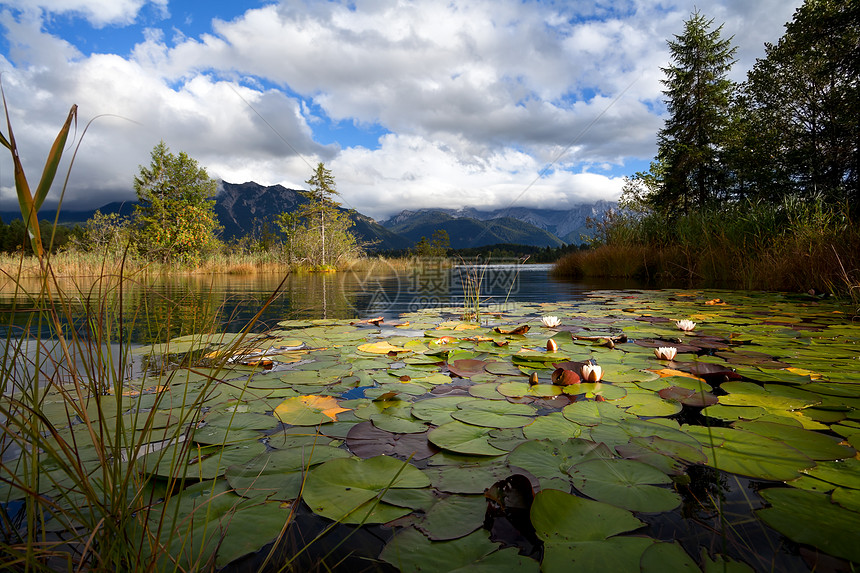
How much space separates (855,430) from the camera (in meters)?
1.36

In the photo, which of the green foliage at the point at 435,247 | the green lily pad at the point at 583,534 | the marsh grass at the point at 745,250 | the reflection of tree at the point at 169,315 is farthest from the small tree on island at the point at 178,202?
the green foliage at the point at 435,247

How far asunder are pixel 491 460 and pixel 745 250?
8294mm

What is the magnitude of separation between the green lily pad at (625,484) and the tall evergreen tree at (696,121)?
75.8 feet

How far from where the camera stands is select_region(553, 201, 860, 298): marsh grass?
4906 mm

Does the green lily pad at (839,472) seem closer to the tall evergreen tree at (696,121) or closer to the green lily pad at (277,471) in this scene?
the green lily pad at (277,471)

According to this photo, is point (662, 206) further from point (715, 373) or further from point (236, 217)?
point (236, 217)

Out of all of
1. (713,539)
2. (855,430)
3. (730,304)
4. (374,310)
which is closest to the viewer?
(713,539)

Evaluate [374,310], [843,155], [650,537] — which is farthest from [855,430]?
[843,155]

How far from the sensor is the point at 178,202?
17.5m

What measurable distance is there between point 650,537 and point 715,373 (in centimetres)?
156

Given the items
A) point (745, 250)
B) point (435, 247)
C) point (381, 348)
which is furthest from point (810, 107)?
point (435, 247)

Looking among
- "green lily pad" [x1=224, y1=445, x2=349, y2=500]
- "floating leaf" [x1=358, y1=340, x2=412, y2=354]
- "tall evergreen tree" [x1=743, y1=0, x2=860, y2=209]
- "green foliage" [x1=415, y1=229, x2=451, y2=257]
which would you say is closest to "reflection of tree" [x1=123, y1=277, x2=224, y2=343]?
"green lily pad" [x1=224, y1=445, x2=349, y2=500]

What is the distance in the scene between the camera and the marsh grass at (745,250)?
193 inches

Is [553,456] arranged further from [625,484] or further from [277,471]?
[277,471]
